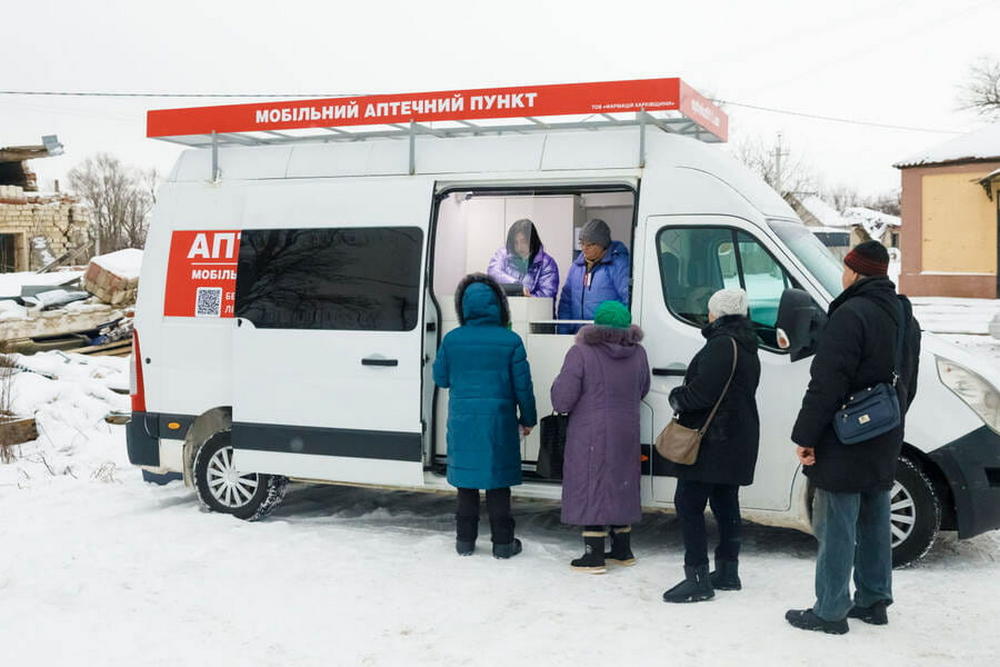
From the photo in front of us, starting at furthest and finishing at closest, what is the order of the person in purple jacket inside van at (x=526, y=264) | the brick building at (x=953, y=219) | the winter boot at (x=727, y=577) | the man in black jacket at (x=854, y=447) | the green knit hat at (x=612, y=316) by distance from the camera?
the brick building at (x=953, y=219)
the person in purple jacket inside van at (x=526, y=264)
the green knit hat at (x=612, y=316)
the winter boot at (x=727, y=577)
the man in black jacket at (x=854, y=447)

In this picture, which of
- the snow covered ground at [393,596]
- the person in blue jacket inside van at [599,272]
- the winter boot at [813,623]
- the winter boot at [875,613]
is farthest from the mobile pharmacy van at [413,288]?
the winter boot at [813,623]

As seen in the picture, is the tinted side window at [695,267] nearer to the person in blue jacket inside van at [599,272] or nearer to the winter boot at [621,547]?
the person in blue jacket inside van at [599,272]

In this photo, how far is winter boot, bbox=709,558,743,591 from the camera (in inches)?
220

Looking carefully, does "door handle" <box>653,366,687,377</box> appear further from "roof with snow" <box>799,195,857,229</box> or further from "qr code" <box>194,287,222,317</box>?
"roof with snow" <box>799,195,857,229</box>

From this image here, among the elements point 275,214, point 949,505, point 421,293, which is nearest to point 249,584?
point 421,293

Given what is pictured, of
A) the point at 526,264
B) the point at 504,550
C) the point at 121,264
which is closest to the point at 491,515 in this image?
the point at 504,550

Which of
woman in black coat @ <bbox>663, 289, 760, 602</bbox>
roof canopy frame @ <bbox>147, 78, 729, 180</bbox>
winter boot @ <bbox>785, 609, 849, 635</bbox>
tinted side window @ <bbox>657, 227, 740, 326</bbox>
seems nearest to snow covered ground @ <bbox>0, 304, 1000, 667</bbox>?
winter boot @ <bbox>785, 609, 849, 635</bbox>

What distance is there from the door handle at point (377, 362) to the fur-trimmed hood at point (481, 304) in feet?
1.97

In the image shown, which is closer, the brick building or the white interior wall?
the white interior wall

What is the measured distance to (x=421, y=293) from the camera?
22.2ft

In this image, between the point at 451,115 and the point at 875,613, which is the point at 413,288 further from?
the point at 875,613

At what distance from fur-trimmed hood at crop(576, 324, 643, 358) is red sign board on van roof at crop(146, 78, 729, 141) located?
138 centimetres

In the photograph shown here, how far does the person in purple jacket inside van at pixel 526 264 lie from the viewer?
763cm

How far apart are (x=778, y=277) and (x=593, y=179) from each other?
4.23ft
